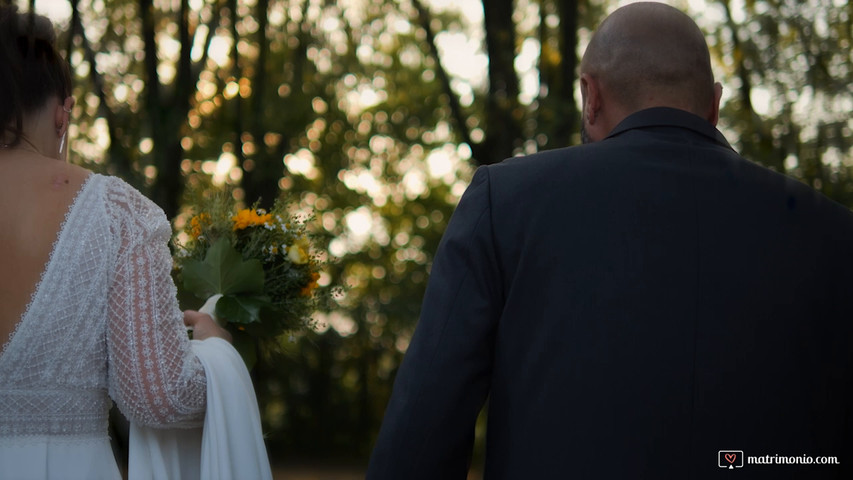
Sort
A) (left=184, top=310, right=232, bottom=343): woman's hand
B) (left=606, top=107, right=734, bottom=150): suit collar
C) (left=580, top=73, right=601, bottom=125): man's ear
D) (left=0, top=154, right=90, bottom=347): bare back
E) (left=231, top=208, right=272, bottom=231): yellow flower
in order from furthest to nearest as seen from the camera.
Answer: (left=231, top=208, right=272, bottom=231): yellow flower
(left=184, top=310, right=232, bottom=343): woman's hand
(left=0, top=154, right=90, bottom=347): bare back
(left=580, top=73, right=601, bottom=125): man's ear
(left=606, top=107, right=734, bottom=150): suit collar

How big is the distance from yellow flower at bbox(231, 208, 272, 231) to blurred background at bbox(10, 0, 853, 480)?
33 centimetres

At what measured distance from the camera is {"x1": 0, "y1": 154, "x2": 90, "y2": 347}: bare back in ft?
8.46

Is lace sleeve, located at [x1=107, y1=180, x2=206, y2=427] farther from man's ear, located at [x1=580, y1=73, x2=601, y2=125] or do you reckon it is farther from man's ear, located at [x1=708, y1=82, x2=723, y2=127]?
man's ear, located at [x1=708, y1=82, x2=723, y2=127]

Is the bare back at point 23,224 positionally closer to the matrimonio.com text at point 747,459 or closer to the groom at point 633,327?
Answer: the groom at point 633,327

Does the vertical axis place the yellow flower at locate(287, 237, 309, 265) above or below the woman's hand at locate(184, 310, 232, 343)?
above

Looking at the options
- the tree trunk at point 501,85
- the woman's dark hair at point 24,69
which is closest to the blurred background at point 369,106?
the tree trunk at point 501,85

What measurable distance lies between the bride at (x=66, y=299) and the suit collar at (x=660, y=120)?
55.5 inches

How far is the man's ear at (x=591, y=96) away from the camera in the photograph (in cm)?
229

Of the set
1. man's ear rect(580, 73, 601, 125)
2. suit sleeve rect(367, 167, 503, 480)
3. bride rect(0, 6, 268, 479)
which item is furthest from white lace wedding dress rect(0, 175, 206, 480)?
man's ear rect(580, 73, 601, 125)

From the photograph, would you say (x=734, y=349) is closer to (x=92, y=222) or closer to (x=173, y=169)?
(x=92, y=222)

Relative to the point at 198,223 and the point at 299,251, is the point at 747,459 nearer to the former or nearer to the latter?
the point at 299,251

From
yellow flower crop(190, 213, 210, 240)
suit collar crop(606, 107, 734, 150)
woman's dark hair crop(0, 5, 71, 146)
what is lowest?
yellow flower crop(190, 213, 210, 240)

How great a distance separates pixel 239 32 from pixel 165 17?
4.55ft

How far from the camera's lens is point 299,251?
357 cm
